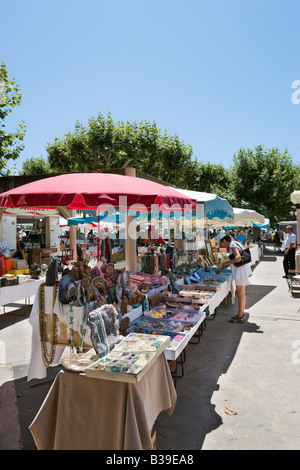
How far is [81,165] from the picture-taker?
31.6 meters

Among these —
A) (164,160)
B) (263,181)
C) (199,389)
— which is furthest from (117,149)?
(199,389)

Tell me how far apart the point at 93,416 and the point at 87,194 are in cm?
212

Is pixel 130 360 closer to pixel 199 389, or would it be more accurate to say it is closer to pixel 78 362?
pixel 78 362

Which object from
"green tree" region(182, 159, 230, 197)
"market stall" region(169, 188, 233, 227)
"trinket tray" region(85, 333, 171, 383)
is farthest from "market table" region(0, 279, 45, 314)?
"green tree" region(182, 159, 230, 197)

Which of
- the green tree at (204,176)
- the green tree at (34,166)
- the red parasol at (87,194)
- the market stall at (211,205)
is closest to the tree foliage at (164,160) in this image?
the green tree at (204,176)

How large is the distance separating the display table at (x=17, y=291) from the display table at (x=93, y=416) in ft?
13.3

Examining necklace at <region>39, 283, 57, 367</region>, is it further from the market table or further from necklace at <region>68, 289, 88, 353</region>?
the market table

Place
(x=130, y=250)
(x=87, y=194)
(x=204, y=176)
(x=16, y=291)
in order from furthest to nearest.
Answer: (x=204, y=176), (x=130, y=250), (x=16, y=291), (x=87, y=194)

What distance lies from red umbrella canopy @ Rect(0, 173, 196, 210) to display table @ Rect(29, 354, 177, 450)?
5.87 ft

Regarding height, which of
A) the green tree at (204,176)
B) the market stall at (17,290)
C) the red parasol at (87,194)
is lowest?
the market stall at (17,290)

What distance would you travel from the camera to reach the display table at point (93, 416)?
252 cm

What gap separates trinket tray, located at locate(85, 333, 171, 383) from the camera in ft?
8.23

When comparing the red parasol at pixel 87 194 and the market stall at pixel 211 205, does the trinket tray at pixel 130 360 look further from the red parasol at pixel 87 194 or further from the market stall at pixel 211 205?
the market stall at pixel 211 205

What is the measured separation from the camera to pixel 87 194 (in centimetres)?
357
